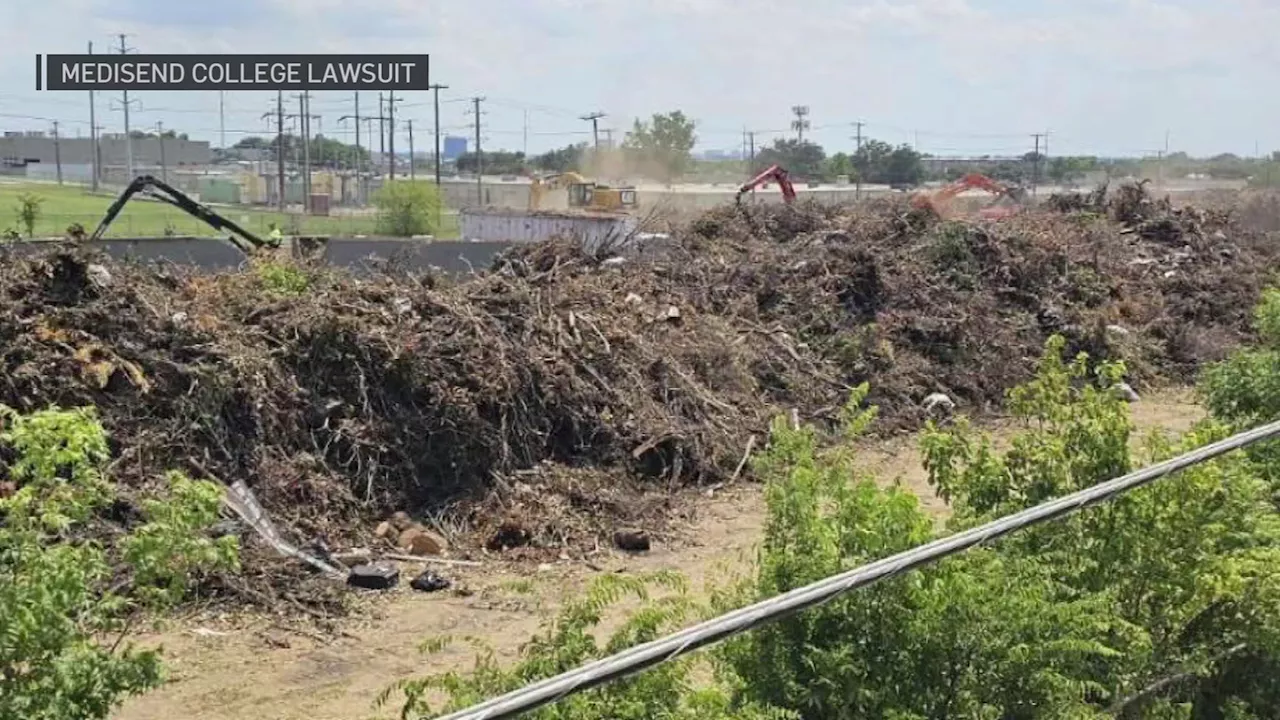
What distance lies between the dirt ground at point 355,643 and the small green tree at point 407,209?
131 ft

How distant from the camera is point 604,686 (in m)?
2.87

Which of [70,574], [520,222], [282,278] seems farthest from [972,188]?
[70,574]

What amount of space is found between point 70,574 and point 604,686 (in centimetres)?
130

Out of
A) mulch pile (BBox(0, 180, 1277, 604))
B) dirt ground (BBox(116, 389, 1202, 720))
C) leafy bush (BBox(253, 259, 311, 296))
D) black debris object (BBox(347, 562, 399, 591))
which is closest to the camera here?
dirt ground (BBox(116, 389, 1202, 720))

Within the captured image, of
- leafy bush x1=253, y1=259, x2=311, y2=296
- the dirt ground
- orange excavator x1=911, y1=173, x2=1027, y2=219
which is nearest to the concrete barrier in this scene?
leafy bush x1=253, y1=259, x2=311, y2=296

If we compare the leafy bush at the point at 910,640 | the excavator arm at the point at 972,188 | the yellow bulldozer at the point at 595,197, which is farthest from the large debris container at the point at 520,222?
the leafy bush at the point at 910,640

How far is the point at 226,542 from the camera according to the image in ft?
11.4

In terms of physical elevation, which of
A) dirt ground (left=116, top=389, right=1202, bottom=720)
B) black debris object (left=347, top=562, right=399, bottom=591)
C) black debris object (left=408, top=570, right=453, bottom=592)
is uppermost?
black debris object (left=347, top=562, right=399, bottom=591)

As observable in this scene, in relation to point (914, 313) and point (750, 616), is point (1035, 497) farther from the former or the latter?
point (914, 313)

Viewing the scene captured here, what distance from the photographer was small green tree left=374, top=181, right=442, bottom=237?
48.1 meters

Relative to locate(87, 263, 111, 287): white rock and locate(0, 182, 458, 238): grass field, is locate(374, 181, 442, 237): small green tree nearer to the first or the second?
locate(0, 182, 458, 238): grass field

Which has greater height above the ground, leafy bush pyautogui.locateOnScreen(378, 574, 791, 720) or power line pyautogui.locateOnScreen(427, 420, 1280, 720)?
power line pyautogui.locateOnScreen(427, 420, 1280, 720)

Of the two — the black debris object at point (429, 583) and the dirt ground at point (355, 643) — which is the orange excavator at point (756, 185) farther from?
the black debris object at point (429, 583)

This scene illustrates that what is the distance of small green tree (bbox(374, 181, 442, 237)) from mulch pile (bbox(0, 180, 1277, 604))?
110 feet
